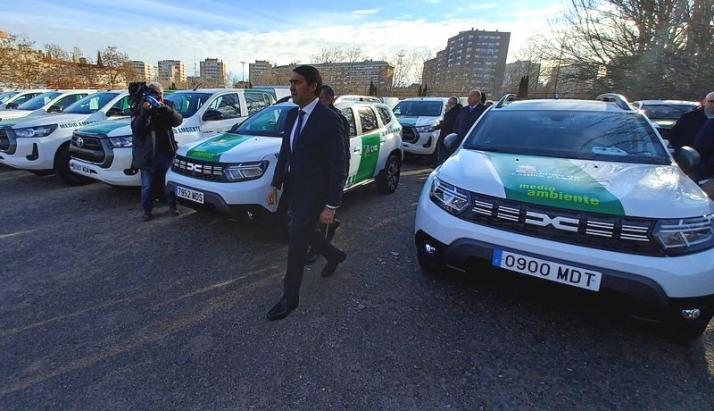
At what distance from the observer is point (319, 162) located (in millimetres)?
2518

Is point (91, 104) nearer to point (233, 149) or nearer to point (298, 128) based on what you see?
point (233, 149)

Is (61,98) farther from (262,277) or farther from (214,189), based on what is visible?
(262,277)

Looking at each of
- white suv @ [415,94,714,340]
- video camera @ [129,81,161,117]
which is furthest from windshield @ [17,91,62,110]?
white suv @ [415,94,714,340]

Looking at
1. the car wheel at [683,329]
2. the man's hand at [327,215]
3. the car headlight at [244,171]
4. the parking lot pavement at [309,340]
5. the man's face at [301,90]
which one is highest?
the man's face at [301,90]

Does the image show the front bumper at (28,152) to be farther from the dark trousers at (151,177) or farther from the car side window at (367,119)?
the car side window at (367,119)

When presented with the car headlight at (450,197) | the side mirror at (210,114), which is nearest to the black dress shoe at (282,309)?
the car headlight at (450,197)

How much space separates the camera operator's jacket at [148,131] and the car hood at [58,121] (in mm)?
2771

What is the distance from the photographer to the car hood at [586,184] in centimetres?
213

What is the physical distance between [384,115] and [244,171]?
2.88 metres

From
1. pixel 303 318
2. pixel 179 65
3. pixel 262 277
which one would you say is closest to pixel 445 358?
pixel 303 318

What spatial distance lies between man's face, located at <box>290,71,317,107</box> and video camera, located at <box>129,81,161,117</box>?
8.68 feet

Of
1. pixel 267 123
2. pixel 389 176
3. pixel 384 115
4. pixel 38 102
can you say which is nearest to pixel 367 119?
pixel 384 115

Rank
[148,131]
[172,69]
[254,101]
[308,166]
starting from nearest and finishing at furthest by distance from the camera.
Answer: [308,166] → [148,131] → [254,101] → [172,69]

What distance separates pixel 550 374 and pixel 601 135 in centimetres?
211
